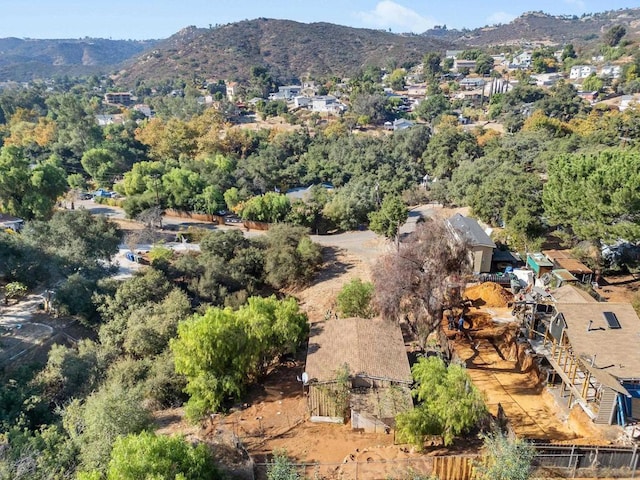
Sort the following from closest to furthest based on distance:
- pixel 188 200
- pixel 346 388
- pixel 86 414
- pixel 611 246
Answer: pixel 86 414 < pixel 346 388 < pixel 611 246 < pixel 188 200

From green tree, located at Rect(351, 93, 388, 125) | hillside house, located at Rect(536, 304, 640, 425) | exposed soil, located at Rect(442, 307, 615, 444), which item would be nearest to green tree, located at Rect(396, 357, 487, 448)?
exposed soil, located at Rect(442, 307, 615, 444)

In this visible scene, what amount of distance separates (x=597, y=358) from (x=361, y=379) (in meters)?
7.46

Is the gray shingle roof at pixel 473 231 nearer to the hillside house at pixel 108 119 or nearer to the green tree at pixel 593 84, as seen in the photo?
the green tree at pixel 593 84

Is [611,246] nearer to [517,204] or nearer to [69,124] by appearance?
[517,204]

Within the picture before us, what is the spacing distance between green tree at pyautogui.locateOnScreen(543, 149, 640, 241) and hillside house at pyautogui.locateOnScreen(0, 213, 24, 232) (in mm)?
37025

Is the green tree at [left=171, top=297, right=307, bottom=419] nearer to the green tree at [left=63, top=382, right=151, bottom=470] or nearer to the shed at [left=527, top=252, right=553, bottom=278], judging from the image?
the green tree at [left=63, top=382, right=151, bottom=470]

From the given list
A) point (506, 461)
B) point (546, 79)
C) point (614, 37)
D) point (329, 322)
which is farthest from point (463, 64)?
point (506, 461)

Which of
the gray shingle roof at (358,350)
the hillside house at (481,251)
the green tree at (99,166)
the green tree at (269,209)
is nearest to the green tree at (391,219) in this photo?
the hillside house at (481,251)

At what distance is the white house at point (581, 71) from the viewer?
10466 cm

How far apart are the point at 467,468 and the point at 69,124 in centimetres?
7064

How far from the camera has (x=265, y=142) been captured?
6994cm

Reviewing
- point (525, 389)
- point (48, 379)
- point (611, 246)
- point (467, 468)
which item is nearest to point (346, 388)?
point (467, 468)

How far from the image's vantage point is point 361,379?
15.6m

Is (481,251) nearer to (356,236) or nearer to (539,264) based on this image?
(539,264)
